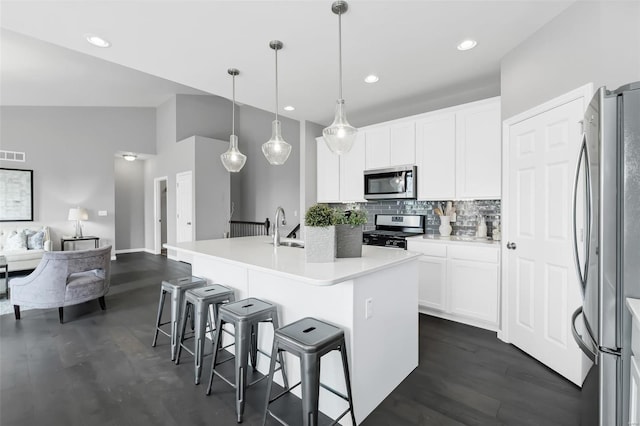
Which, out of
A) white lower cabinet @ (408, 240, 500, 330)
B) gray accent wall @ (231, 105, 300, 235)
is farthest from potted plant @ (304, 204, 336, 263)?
gray accent wall @ (231, 105, 300, 235)

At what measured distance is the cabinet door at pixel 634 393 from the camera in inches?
43.2

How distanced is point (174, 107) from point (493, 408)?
7.83 m

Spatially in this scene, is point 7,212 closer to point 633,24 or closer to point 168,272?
point 168,272

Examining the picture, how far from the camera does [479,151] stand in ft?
10.9

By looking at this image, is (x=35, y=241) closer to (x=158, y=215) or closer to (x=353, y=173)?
(x=158, y=215)

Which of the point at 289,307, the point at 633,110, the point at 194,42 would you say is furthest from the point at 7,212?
the point at 633,110

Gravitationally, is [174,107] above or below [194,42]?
above

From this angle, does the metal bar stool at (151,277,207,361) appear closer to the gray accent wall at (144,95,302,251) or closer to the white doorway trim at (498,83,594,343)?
the white doorway trim at (498,83,594,343)

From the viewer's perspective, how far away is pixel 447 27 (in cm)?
244

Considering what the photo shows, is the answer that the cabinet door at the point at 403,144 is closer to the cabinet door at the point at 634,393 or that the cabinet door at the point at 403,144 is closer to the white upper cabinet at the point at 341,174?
the white upper cabinet at the point at 341,174

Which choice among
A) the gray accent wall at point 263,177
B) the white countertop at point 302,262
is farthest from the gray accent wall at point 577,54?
the gray accent wall at point 263,177

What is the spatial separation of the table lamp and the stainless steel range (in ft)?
20.3

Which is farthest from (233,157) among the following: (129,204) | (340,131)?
(129,204)

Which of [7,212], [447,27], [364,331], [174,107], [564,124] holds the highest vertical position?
[174,107]
